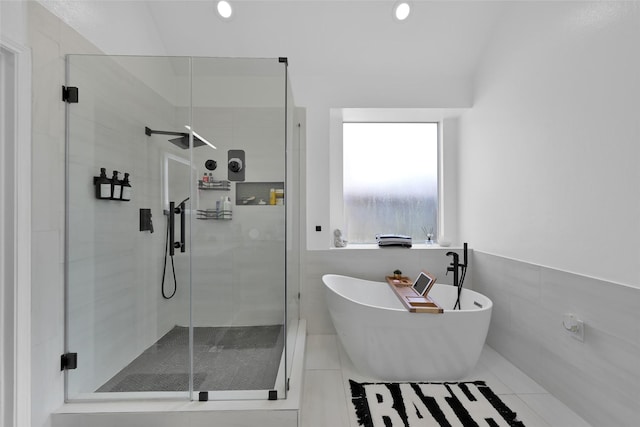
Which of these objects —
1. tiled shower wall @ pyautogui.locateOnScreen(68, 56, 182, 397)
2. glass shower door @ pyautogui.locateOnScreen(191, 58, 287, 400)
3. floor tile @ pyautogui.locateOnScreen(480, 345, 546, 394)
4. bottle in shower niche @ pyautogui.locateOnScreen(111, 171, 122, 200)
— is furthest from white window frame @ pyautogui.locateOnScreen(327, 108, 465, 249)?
bottle in shower niche @ pyautogui.locateOnScreen(111, 171, 122, 200)

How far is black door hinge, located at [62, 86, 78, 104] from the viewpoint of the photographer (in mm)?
1651

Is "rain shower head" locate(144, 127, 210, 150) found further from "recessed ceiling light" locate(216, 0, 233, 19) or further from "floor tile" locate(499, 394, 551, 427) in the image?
"floor tile" locate(499, 394, 551, 427)

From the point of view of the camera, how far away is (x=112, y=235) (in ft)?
6.03

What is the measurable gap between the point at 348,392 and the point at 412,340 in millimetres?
549

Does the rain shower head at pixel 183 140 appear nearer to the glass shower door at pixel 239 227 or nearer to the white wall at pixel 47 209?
the glass shower door at pixel 239 227

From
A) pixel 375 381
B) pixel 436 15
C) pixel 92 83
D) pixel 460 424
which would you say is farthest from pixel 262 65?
pixel 460 424

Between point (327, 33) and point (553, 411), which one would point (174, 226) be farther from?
point (553, 411)

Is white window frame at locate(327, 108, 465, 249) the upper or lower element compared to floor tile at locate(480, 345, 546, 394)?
upper

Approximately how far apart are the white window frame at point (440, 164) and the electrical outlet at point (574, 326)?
1.44 m

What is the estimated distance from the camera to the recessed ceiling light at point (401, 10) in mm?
2453

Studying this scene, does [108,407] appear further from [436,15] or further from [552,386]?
[436,15]

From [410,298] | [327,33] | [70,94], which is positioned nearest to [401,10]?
[327,33]

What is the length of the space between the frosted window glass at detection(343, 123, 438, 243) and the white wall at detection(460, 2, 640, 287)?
0.67 meters

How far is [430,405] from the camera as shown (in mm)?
1887
